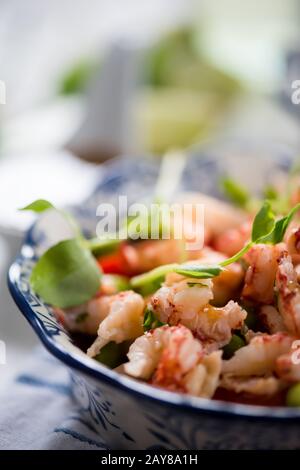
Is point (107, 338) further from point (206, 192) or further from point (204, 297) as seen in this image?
point (206, 192)

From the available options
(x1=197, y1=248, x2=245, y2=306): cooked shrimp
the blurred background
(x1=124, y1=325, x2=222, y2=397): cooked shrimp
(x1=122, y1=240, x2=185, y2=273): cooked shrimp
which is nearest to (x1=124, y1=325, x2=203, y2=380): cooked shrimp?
(x1=124, y1=325, x2=222, y2=397): cooked shrimp

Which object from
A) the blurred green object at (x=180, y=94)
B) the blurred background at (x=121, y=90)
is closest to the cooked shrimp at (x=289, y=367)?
the blurred background at (x=121, y=90)

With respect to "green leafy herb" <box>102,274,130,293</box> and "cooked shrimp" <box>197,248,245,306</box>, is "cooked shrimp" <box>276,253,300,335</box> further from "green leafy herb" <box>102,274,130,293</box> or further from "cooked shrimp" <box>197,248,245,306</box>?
"green leafy herb" <box>102,274,130,293</box>

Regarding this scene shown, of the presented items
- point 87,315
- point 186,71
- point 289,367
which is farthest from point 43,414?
point 186,71

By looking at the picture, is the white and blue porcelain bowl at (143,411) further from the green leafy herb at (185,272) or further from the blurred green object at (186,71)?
the blurred green object at (186,71)

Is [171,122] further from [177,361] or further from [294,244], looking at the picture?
[177,361]
